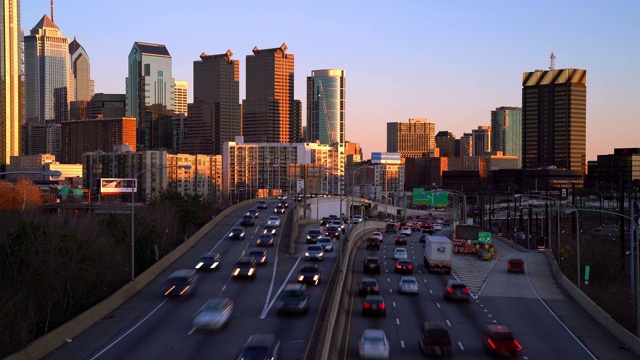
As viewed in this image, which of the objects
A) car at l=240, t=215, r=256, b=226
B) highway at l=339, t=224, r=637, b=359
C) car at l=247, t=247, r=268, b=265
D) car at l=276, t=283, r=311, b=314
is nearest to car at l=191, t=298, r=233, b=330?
car at l=276, t=283, r=311, b=314

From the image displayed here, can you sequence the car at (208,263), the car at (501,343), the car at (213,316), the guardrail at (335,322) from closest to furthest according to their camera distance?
the guardrail at (335,322) → the car at (501,343) → the car at (213,316) → the car at (208,263)

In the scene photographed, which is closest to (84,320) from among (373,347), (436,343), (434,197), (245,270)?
(373,347)

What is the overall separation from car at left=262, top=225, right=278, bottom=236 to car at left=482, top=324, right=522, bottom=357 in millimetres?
42645

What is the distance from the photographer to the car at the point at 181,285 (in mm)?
43594

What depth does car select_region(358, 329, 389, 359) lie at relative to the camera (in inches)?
1185

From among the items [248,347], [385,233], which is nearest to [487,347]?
[248,347]

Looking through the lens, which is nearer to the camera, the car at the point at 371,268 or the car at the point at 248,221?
the car at the point at 371,268

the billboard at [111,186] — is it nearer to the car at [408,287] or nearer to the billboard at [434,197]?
the billboard at [434,197]

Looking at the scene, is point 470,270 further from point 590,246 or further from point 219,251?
point 219,251

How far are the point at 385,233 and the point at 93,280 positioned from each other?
6569 centimetres

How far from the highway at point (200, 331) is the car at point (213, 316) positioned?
13.9 inches

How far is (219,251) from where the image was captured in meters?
63.4

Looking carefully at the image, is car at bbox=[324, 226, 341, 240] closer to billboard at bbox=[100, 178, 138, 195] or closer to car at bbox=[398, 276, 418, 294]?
billboard at bbox=[100, 178, 138, 195]

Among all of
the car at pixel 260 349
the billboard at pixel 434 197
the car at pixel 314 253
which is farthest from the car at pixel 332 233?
the billboard at pixel 434 197
